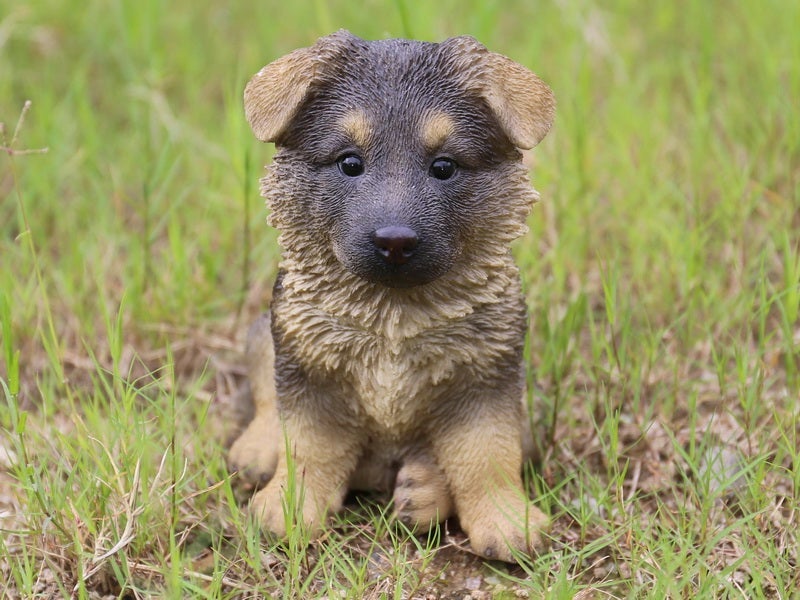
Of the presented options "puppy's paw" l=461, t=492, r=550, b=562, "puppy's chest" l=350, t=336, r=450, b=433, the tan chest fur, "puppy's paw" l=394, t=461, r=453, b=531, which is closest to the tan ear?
the tan chest fur

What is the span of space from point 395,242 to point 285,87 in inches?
A: 20.7

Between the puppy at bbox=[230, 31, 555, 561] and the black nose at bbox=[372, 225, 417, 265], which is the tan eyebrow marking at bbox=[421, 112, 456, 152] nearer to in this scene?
the puppy at bbox=[230, 31, 555, 561]

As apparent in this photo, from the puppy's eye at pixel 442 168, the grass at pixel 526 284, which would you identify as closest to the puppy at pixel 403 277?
the puppy's eye at pixel 442 168

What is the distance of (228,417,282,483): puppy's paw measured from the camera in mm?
3332

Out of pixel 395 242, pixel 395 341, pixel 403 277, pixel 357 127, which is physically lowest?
pixel 395 341

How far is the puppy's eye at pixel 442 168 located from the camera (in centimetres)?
282

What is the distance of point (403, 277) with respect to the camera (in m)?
2.77

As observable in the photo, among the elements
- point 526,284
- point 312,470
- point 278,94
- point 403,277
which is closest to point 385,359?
point 403,277

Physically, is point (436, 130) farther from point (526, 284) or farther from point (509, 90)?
point (526, 284)

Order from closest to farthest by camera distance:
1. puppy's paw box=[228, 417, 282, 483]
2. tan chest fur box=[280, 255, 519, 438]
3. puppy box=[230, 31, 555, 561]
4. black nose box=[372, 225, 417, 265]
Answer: black nose box=[372, 225, 417, 265]
puppy box=[230, 31, 555, 561]
tan chest fur box=[280, 255, 519, 438]
puppy's paw box=[228, 417, 282, 483]

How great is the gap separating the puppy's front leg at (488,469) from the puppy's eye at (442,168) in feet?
2.11

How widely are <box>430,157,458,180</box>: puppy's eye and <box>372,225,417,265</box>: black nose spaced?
0.21 metres

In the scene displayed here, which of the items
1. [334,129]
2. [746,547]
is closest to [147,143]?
[334,129]

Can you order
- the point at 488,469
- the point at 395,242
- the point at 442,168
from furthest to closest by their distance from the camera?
1. the point at 488,469
2. the point at 442,168
3. the point at 395,242
